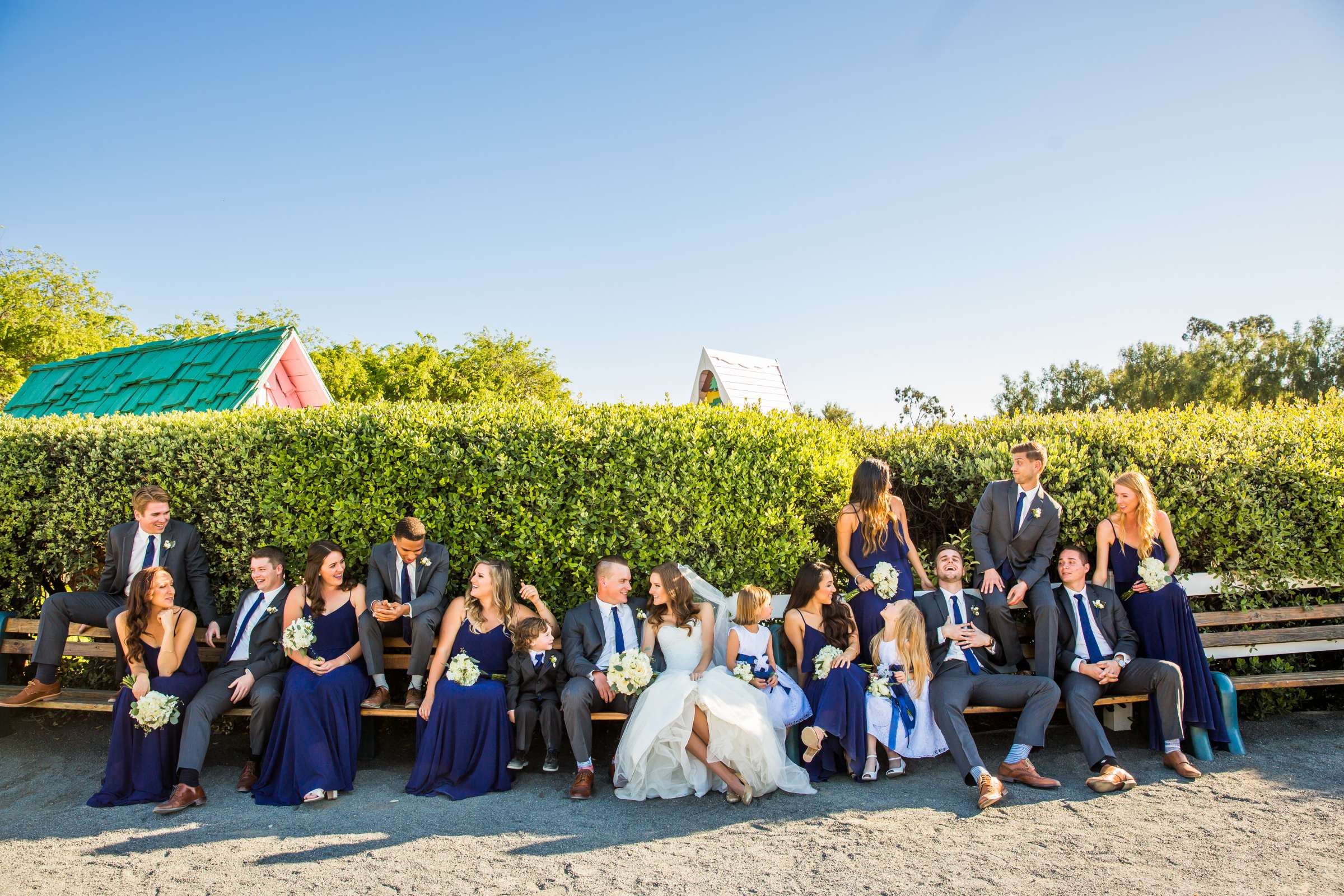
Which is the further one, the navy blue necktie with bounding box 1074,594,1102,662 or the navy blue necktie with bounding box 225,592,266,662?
the navy blue necktie with bounding box 225,592,266,662

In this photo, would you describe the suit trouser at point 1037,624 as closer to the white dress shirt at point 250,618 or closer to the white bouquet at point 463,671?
the white bouquet at point 463,671

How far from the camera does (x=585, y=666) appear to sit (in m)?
5.77

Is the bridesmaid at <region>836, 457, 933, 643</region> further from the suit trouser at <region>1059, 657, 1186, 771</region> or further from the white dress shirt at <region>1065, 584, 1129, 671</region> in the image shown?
the suit trouser at <region>1059, 657, 1186, 771</region>

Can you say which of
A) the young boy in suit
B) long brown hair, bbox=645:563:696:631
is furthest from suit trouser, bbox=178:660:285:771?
long brown hair, bbox=645:563:696:631

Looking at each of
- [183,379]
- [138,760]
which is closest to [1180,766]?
[138,760]

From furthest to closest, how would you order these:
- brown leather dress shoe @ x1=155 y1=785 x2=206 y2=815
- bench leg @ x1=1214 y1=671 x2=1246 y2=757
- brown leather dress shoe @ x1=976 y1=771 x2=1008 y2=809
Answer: bench leg @ x1=1214 y1=671 x2=1246 y2=757, brown leather dress shoe @ x1=155 y1=785 x2=206 y2=815, brown leather dress shoe @ x1=976 y1=771 x2=1008 y2=809

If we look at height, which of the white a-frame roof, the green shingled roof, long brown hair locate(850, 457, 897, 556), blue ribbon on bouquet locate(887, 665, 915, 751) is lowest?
blue ribbon on bouquet locate(887, 665, 915, 751)

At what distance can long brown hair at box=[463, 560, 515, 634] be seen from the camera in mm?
5867

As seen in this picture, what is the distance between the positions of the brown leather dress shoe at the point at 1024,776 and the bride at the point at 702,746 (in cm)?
123

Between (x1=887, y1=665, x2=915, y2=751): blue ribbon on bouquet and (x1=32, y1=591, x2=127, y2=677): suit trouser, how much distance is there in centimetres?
548

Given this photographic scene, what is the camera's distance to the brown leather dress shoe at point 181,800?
16.4ft

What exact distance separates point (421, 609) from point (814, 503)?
330 cm

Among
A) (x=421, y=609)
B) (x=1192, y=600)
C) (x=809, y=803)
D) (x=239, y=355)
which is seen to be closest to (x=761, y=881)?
(x=809, y=803)

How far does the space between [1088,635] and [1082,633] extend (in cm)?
4
